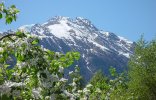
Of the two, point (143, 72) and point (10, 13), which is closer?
point (10, 13)

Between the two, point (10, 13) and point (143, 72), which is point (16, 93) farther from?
point (143, 72)

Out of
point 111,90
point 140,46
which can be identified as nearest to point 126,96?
point 111,90

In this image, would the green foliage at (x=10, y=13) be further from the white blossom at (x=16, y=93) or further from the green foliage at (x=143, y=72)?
the green foliage at (x=143, y=72)

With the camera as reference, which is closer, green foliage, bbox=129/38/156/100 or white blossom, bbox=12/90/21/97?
white blossom, bbox=12/90/21/97

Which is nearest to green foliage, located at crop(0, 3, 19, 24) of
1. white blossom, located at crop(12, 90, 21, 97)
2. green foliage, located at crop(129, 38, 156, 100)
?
white blossom, located at crop(12, 90, 21, 97)

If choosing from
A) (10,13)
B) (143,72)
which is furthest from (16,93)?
(143,72)

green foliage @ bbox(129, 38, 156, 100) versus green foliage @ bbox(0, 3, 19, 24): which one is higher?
green foliage @ bbox(129, 38, 156, 100)

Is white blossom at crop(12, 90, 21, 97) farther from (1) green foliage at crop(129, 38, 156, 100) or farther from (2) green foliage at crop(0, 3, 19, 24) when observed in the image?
(1) green foliage at crop(129, 38, 156, 100)

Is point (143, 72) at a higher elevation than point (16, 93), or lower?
higher

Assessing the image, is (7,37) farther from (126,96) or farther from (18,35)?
(126,96)

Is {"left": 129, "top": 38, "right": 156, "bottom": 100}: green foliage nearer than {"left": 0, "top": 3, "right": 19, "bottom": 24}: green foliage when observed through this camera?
No

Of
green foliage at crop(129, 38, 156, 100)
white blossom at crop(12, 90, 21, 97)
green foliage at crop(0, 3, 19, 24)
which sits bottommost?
white blossom at crop(12, 90, 21, 97)

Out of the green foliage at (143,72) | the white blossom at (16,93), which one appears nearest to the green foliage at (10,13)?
the white blossom at (16,93)

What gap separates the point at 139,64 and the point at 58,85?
45620mm
